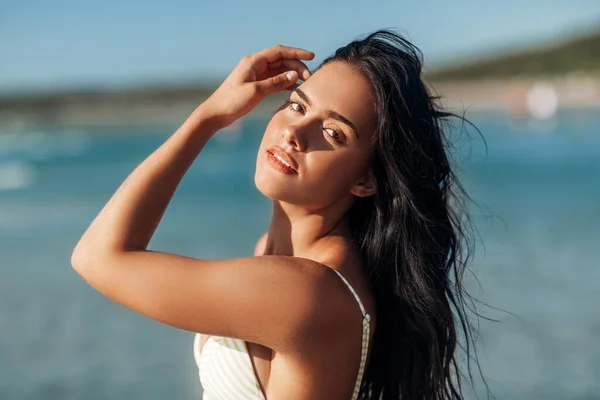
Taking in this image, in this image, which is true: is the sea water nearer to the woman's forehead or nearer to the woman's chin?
the woman's forehead

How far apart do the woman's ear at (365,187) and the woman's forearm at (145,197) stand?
388 millimetres

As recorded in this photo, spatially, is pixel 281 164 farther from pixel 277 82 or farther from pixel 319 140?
pixel 277 82

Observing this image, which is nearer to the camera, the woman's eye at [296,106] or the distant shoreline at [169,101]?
the woman's eye at [296,106]

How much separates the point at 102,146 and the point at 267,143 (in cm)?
4220

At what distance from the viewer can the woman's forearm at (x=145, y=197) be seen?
2111 millimetres

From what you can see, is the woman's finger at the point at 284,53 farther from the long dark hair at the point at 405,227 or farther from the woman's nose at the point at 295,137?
the woman's nose at the point at 295,137

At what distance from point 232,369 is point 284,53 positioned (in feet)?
2.82

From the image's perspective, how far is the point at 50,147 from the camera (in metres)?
42.4

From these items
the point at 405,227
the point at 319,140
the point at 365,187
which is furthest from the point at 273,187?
the point at 405,227

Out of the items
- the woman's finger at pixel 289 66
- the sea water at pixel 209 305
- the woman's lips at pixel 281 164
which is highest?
the woman's finger at pixel 289 66

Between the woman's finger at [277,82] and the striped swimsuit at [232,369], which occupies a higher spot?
the woman's finger at [277,82]

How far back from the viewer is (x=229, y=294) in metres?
2.00

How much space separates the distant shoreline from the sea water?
3847 centimetres

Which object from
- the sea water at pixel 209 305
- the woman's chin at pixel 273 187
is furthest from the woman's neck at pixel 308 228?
the sea water at pixel 209 305
